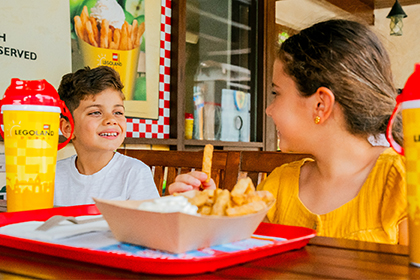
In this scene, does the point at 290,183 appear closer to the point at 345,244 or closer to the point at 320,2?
the point at 345,244

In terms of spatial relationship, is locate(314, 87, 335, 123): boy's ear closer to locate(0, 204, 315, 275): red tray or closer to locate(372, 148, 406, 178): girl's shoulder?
locate(372, 148, 406, 178): girl's shoulder

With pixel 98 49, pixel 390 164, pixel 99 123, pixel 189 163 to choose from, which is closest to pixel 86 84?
pixel 99 123

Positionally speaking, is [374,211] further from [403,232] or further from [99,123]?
[99,123]

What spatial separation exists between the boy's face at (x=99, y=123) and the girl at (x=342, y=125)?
29.6 inches

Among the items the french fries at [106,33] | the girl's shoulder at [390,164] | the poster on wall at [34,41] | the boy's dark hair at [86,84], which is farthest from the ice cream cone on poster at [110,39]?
the girl's shoulder at [390,164]

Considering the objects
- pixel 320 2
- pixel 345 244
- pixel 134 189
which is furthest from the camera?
pixel 320 2

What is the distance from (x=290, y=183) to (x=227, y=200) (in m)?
0.78

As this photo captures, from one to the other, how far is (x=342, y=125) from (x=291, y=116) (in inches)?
5.5

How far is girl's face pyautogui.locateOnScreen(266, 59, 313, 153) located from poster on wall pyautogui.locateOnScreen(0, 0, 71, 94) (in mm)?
→ 1473

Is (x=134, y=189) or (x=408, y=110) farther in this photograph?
(x=134, y=189)

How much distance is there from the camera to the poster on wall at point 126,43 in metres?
2.51

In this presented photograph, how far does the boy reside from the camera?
66.5 inches

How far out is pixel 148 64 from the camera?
2922 millimetres

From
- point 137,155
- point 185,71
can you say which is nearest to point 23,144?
point 137,155
